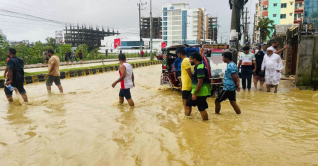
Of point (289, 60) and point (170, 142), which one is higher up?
point (289, 60)

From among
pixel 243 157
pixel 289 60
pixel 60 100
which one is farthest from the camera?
pixel 289 60

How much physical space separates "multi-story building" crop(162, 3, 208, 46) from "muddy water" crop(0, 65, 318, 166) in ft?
326

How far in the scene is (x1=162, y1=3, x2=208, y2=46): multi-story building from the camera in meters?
105

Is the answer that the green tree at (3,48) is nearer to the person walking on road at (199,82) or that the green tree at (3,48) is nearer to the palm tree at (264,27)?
the person walking on road at (199,82)

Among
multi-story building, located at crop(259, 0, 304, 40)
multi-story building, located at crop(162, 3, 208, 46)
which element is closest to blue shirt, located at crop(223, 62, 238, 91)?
multi-story building, located at crop(259, 0, 304, 40)

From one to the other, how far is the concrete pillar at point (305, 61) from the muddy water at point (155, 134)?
196cm

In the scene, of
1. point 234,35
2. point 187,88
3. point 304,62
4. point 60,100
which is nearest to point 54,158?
point 187,88

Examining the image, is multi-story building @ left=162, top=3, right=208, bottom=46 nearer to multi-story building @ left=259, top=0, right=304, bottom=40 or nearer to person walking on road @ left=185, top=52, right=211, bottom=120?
multi-story building @ left=259, top=0, right=304, bottom=40

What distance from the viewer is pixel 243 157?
341cm

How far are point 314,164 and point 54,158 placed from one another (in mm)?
3626

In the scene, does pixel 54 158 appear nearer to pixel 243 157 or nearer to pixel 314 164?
pixel 243 157

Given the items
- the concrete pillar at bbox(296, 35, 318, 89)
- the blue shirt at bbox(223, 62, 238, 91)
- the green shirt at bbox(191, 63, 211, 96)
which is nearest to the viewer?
the green shirt at bbox(191, 63, 211, 96)

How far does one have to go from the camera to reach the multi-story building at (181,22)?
104688mm

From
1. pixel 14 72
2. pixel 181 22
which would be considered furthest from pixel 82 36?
pixel 14 72
